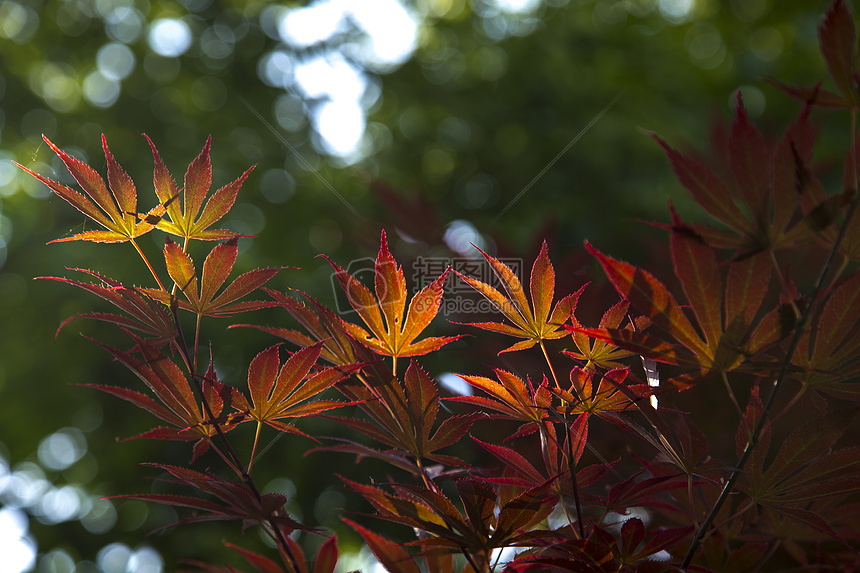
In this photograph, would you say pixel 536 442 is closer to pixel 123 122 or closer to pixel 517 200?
pixel 517 200

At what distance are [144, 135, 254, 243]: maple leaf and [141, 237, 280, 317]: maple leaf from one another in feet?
0.07

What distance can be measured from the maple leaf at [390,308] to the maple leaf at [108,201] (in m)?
0.15

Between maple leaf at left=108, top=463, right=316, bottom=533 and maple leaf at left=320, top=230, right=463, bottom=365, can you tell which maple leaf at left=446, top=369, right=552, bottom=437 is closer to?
maple leaf at left=320, top=230, right=463, bottom=365

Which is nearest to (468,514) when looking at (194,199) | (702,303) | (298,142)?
(702,303)

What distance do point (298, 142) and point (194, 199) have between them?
2596 millimetres

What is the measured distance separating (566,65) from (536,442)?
6.92 feet

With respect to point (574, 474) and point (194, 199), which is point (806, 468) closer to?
point (574, 474)

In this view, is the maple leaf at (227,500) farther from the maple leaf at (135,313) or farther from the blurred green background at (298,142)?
the blurred green background at (298,142)

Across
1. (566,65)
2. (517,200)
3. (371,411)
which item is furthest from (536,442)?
(566,65)

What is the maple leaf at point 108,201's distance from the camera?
393 mm

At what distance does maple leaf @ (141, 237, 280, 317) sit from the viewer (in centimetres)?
40

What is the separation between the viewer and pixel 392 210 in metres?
1.35

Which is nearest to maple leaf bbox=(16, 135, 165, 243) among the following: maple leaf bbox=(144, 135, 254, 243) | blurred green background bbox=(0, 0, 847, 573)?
maple leaf bbox=(144, 135, 254, 243)
